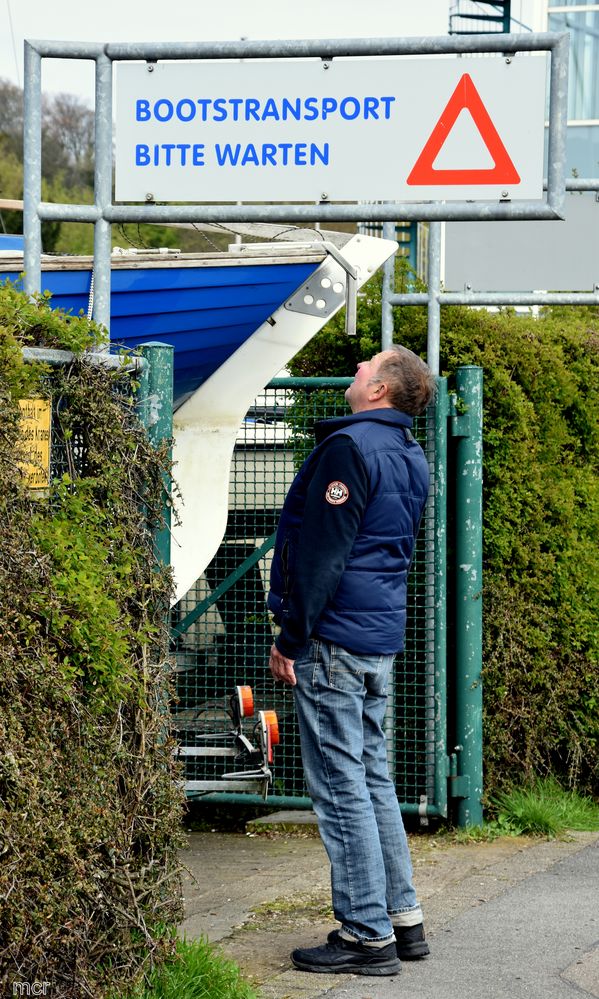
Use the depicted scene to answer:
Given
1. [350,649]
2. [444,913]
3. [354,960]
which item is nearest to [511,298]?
[350,649]

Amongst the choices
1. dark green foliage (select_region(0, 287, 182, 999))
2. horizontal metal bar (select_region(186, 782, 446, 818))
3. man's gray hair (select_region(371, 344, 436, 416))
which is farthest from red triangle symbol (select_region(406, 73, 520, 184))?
horizontal metal bar (select_region(186, 782, 446, 818))

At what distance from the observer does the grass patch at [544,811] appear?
682 centimetres

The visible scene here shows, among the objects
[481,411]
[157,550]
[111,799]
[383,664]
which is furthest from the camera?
[481,411]

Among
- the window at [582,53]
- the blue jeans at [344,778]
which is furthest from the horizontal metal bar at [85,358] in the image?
the window at [582,53]

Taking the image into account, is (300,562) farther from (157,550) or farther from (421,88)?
(421,88)

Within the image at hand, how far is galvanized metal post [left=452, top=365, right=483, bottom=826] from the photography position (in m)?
6.76

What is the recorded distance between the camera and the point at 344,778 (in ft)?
15.3

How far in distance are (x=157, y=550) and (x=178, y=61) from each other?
158 centimetres

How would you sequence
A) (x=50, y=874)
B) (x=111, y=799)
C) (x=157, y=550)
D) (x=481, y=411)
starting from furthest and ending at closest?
(x=481, y=411) < (x=157, y=550) < (x=111, y=799) < (x=50, y=874)

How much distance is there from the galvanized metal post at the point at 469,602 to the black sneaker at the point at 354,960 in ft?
6.88

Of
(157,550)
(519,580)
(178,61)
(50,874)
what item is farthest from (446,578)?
(50,874)

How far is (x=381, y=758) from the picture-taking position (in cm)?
491

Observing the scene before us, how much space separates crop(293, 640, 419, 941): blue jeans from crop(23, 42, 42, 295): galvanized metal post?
153 cm

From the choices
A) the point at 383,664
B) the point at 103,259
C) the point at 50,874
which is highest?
the point at 103,259
